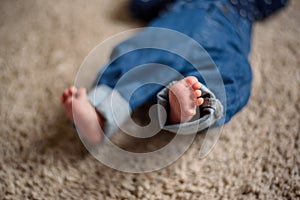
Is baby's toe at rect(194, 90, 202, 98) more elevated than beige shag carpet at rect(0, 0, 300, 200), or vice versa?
baby's toe at rect(194, 90, 202, 98)

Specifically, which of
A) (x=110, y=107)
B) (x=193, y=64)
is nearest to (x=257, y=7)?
(x=193, y=64)

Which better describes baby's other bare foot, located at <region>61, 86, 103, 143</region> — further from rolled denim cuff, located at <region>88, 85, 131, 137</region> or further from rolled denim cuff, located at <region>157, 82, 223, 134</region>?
rolled denim cuff, located at <region>157, 82, 223, 134</region>

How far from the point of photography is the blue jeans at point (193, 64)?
53cm

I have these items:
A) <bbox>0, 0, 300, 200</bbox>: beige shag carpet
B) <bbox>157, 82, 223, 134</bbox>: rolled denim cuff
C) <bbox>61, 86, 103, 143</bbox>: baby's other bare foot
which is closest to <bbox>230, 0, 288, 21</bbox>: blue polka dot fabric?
<bbox>0, 0, 300, 200</bbox>: beige shag carpet

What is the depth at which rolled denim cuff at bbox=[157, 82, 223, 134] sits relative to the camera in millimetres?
484

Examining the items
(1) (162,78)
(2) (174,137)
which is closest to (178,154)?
(2) (174,137)

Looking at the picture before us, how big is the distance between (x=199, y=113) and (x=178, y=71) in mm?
91

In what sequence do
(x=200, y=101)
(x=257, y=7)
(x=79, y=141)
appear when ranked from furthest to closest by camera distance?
(x=257, y=7), (x=79, y=141), (x=200, y=101)

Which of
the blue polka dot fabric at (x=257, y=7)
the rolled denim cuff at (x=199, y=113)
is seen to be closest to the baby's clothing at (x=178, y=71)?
the rolled denim cuff at (x=199, y=113)

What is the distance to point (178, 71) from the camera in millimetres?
538

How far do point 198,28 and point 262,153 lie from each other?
275 mm

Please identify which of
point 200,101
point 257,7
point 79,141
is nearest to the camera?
point 200,101

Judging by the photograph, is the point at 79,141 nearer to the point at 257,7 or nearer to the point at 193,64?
the point at 193,64

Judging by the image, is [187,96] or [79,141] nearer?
[187,96]
